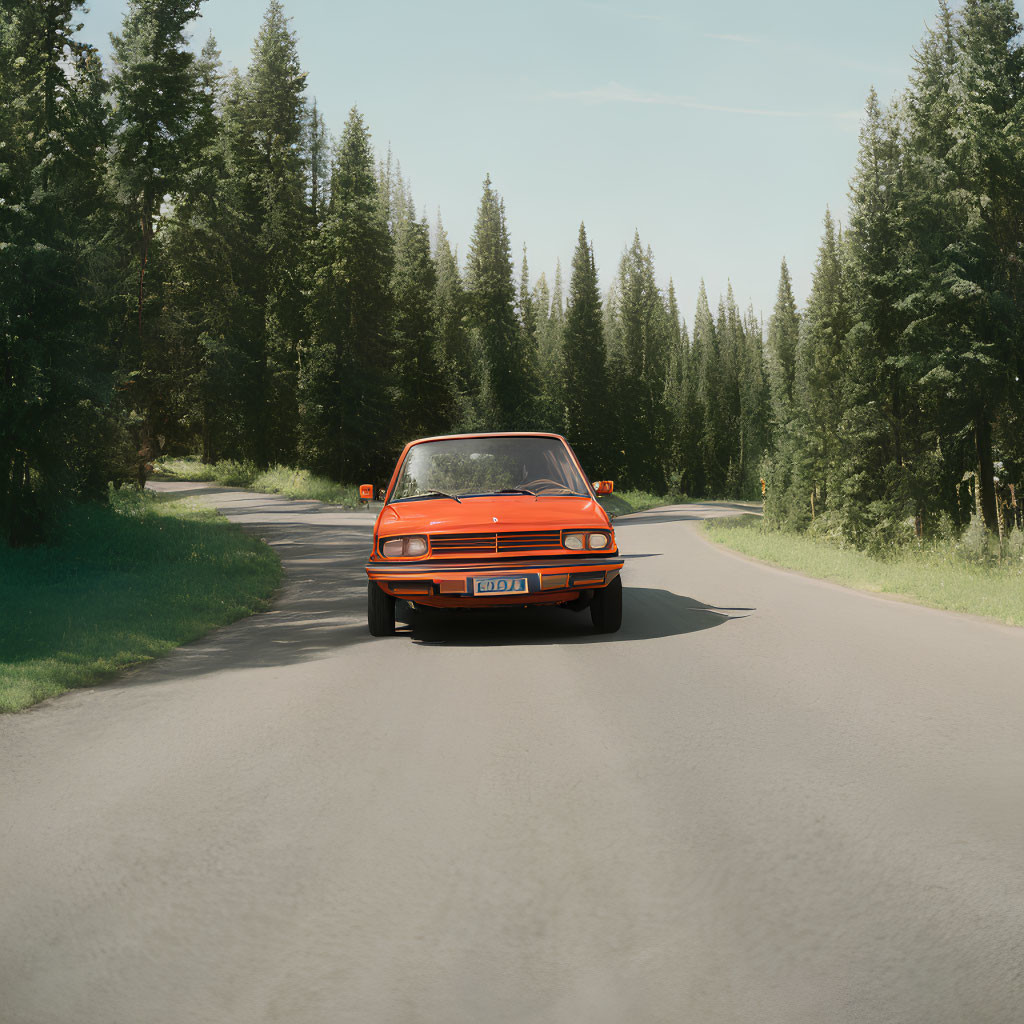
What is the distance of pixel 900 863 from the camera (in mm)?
4148

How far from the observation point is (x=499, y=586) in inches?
377

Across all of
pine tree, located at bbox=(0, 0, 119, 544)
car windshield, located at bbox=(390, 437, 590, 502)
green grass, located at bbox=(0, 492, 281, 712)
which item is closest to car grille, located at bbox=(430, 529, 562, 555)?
car windshield, located at bbox=(390, 437, 590, 502)

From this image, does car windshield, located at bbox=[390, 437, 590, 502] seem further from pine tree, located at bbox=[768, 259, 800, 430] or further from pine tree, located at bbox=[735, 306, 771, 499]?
pine tree, located at bbox=[735, 306, 771, 499]

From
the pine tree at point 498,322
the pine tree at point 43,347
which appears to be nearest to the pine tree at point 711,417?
the pine tree at point 498,322

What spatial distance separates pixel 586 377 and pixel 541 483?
74.8 metres

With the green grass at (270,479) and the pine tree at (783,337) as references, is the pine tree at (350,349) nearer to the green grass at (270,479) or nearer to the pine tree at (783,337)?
the green grass at (270,479)

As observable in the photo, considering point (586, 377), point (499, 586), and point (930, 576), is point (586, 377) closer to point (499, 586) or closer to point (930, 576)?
point (930, 576)

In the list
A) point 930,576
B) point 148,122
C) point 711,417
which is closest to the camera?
A: point 930,576

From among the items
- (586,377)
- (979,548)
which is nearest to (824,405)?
(979,548)

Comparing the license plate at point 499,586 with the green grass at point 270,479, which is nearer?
the license plate at point 499,586

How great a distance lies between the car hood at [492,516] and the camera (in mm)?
9820

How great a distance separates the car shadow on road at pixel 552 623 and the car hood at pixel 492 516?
120 centimetres

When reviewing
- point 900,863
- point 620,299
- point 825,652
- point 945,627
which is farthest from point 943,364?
point 620,299

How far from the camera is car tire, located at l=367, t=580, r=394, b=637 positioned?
34.9 feet
